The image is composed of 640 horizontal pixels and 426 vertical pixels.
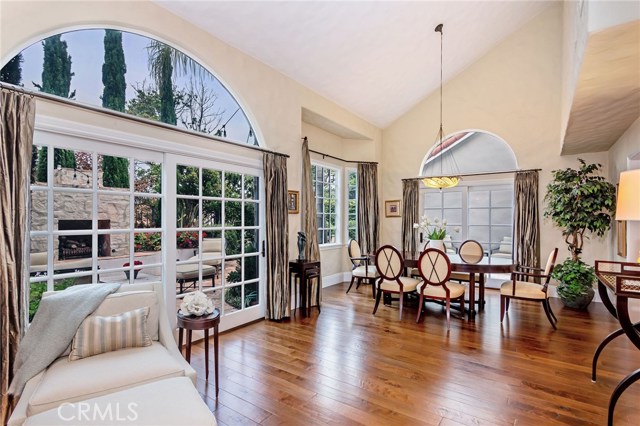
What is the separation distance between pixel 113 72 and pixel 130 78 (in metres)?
0.14

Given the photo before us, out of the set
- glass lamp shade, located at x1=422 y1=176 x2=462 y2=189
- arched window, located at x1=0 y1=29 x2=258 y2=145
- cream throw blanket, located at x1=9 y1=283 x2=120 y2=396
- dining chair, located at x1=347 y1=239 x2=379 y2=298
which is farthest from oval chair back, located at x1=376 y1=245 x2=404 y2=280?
cream throw blanket, located at x1=9 y1=283 x2=120 y2=396

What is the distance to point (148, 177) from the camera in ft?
10.3

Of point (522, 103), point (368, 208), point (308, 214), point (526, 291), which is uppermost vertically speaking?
point (522, 103)

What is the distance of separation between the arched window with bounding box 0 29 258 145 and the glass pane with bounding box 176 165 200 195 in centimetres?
46

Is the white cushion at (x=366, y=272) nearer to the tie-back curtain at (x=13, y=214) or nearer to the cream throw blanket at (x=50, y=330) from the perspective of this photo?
the cream throw blanket at (x=50, y=330)

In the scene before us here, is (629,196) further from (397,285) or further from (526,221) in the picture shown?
(526,221)

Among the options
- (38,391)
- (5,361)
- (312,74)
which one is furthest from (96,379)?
(312,74)

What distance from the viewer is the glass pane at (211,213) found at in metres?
3.62

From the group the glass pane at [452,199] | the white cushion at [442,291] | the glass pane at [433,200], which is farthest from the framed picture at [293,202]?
the glass pane at [452,199]

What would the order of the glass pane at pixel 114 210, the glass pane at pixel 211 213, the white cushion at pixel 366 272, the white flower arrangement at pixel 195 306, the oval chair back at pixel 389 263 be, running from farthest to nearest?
1. the white cushion at pixel 366 272
2. the oval chair back at pixel 389 263
3. the glass pane at pixel 211 213
4. the glass pane at pixel 114 210
5. the white flower arrangement at pixel 195 306

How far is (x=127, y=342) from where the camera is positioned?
214 centimetres

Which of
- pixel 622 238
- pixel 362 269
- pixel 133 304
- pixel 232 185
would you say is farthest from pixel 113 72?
pixel 622 238

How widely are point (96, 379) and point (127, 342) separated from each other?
1.24 feet

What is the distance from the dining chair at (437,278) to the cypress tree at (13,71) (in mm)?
4138
